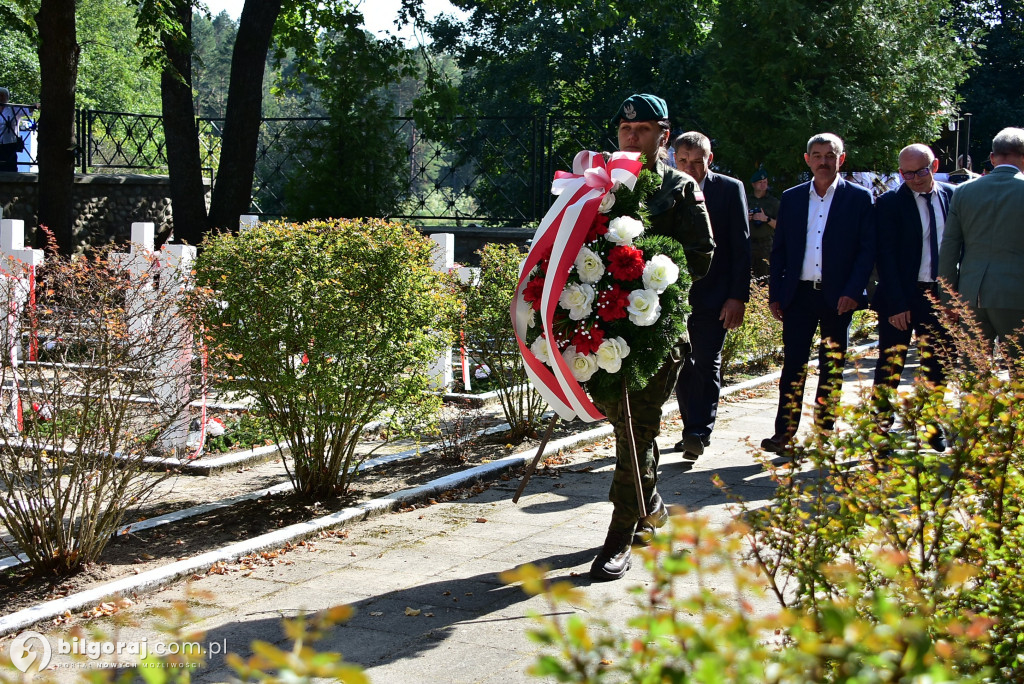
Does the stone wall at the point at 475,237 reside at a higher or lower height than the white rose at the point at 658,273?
higher

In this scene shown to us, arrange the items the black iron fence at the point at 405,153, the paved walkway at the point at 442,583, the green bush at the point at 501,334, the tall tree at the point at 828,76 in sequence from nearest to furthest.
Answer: the paved walkway at the point at 442,583
the green bush at the point at 501,334
the black iron fence at the point at 405,153
the tall tree at the point at 828,76

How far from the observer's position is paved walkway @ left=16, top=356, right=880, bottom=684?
411 centimetres

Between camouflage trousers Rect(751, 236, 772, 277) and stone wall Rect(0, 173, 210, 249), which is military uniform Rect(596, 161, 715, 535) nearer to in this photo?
camouflage trousers Rect(751, 236, 772, 277)

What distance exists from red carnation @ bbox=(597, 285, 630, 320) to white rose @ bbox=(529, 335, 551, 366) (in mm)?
323

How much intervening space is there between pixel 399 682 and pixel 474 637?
52 cm

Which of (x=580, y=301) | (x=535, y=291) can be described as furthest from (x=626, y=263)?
(x=535, y=291)

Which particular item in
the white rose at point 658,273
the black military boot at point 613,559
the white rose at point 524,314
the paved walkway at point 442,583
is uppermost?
the white rose at point 658,273

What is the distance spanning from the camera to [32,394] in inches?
200

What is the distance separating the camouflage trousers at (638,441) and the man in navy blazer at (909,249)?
289cm

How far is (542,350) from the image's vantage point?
5.09 m

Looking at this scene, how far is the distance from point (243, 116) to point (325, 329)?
7.54m

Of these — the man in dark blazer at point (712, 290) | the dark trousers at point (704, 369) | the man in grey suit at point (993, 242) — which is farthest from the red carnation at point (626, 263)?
the man in grey suit at point (993, 242)

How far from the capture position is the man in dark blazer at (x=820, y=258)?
7.26m

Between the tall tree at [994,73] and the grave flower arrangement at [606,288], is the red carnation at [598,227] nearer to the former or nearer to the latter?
the grave flower arrangement at [606,288]
